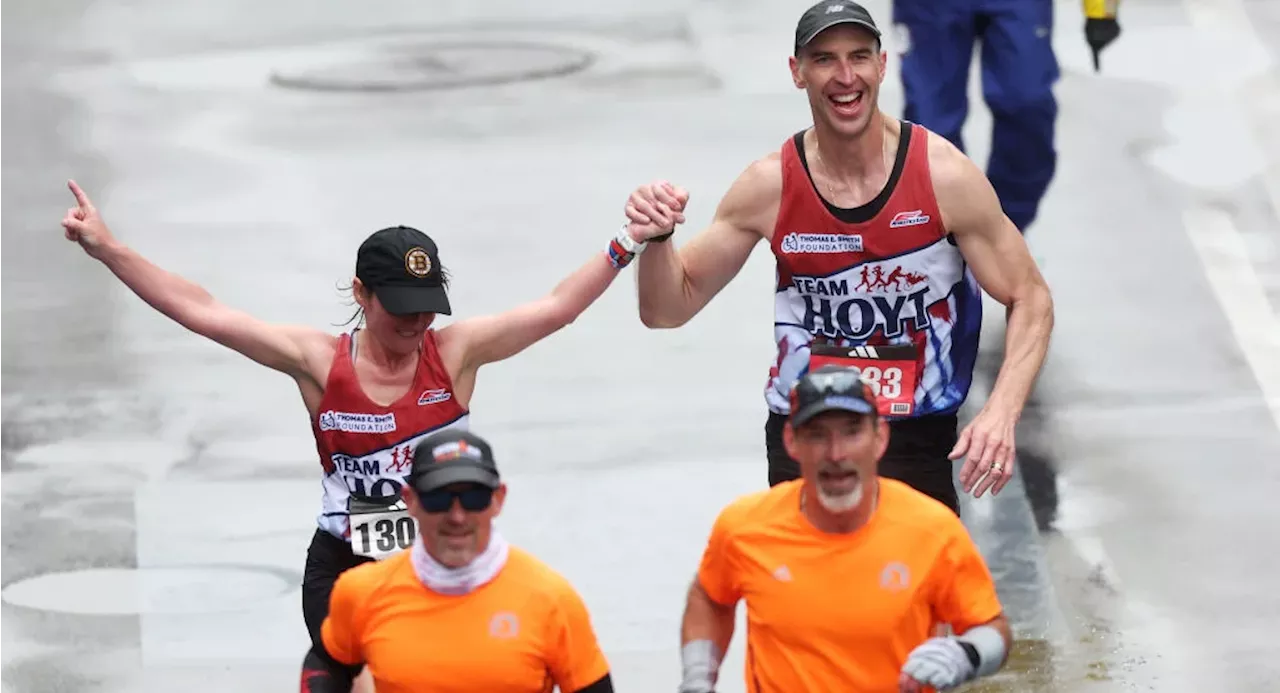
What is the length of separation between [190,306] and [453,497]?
6.22 feet

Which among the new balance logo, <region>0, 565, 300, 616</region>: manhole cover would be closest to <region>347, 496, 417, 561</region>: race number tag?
the new balance logo

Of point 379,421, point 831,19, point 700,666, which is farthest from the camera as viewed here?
point 831,19

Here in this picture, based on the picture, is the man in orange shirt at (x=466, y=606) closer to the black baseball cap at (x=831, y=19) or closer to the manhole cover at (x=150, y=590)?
the black baseball cap at (x=831, y=19)

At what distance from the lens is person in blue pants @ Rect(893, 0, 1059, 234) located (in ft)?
36.1

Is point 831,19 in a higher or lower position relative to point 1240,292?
higher

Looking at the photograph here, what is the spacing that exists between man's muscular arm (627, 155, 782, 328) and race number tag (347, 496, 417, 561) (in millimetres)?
1085

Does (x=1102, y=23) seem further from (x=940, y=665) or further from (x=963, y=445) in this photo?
(x=940, y=665)

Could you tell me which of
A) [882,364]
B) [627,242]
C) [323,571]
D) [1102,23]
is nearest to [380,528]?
[323,571]

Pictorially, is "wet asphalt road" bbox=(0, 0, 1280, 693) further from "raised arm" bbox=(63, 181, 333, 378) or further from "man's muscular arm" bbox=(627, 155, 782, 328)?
"raised arm" bbox=(63, 181, 333, 378)

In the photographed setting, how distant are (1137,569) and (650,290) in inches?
109

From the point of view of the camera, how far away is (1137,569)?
364 inches

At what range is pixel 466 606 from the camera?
5.68 metres

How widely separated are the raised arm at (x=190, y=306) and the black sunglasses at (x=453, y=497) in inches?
59.7

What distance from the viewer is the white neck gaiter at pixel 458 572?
5.67 m
